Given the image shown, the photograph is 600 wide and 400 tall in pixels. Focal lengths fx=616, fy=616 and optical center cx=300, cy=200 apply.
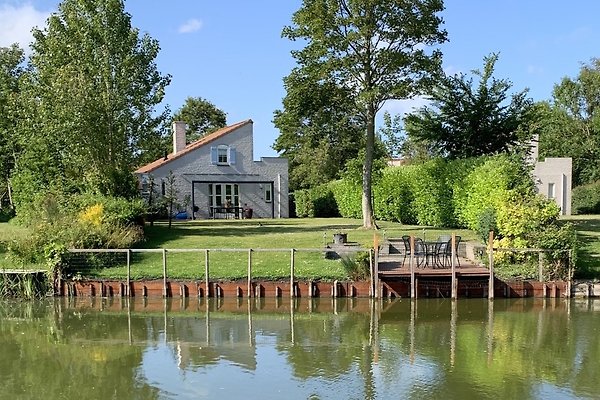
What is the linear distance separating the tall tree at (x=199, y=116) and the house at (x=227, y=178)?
27404 millimetres

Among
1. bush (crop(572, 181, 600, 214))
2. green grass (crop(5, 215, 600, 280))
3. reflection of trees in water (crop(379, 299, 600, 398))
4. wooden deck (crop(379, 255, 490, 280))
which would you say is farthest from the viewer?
bush (crop(572, 181, 600, 214))

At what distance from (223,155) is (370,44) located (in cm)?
1732

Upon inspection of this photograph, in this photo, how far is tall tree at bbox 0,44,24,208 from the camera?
1471 inches

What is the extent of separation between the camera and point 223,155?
137ft

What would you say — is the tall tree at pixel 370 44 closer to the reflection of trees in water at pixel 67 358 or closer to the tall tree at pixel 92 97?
the tall tree at pixel 92 97

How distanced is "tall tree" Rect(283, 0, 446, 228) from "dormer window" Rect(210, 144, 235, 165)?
15227 mm

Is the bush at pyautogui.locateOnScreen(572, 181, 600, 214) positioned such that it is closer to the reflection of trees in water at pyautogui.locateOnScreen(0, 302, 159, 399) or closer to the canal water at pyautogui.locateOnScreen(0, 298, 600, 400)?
the canal water at pyautogui.locateOnScreen(0, 298, 600, 400)

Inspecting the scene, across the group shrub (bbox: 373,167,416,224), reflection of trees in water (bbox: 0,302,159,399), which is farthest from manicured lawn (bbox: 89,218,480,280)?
reflection of trees in water (bbox: 0,302,159,399)

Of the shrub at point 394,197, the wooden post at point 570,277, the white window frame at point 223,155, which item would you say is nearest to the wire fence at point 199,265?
the wooden post at point 570,277

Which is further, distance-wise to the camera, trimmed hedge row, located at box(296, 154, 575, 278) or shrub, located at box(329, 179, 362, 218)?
shrub, located at box(329, 179, 362, 218)

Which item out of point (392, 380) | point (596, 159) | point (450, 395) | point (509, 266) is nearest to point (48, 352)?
point (392, 380)

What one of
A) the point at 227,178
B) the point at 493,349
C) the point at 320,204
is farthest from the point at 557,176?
the point at 493,349

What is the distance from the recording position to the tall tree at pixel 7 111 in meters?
37.4

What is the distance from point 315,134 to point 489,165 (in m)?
9.98
